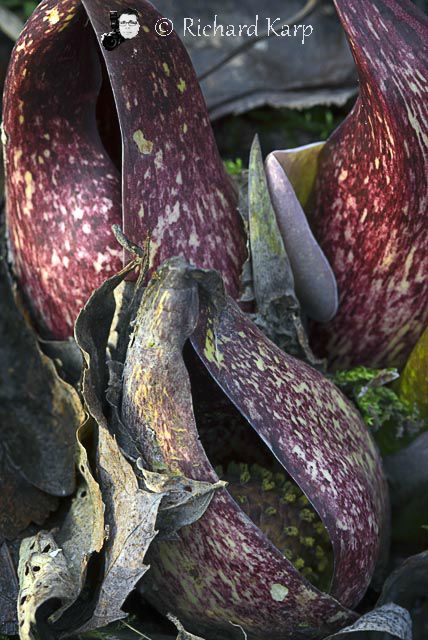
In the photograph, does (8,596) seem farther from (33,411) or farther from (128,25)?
(128,25)

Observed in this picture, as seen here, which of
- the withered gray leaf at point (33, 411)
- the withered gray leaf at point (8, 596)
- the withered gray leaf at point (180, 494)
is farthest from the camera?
the withered gray leaf at point (33, 411)

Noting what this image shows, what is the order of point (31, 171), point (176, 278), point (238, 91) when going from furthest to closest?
1. point (238, 91)
2. point (31, 171)
3. point (176, 278)

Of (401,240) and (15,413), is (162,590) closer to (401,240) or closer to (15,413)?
(15,413)

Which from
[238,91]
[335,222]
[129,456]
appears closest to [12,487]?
[129,456]

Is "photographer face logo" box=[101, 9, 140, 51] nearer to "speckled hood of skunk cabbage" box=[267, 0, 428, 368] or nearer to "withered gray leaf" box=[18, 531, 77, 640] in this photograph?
"speckled hood of skunk cabbage" box=[267, 0, 428, 368]

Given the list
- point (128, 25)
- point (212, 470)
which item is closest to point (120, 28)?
point (128, 25)

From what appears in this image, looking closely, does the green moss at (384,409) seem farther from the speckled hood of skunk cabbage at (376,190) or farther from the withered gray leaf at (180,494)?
the withered gray leaf at (180,494)

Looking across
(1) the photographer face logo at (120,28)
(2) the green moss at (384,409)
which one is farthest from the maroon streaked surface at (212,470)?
(1) the photographer face logo at (120,28)

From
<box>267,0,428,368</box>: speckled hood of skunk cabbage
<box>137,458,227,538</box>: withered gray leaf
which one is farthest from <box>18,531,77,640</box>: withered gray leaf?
<box>267,0,428,368</box>: speckled hood of skunk cabbage
